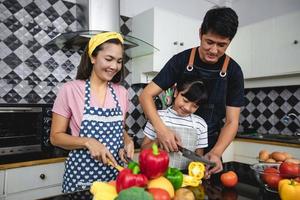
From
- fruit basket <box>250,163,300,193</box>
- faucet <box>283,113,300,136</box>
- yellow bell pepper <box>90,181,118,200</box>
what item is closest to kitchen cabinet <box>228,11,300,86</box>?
faucet <box>283,113,300,136</box>

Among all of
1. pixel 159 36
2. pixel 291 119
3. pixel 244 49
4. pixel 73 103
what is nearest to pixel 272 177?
pixel 73 103

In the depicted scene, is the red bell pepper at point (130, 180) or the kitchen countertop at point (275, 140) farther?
the kitchen countertop at point (275, 140)

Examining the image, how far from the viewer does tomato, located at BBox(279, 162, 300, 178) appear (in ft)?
2.32

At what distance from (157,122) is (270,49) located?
195 cm

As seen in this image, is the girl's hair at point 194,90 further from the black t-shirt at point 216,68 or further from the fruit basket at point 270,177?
the fruit basket at point 270,177

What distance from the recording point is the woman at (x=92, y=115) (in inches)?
40.5

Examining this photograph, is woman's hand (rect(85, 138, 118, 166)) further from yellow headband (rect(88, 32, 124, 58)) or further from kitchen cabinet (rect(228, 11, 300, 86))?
kitchen cabinet (rect(228, 11, 300, 86))

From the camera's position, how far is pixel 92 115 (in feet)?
3.45

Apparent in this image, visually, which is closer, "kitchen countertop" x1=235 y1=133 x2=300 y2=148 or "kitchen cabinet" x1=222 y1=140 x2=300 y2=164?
"kitchen countertop" x1=235 y1=133 x2=300 y2=148

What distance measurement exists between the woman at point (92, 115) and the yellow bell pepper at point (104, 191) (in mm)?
364

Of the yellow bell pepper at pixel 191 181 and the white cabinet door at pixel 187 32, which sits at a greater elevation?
the white cabinet door at pixel 187 32

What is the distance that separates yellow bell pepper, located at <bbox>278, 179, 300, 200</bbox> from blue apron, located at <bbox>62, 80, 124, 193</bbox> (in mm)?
648

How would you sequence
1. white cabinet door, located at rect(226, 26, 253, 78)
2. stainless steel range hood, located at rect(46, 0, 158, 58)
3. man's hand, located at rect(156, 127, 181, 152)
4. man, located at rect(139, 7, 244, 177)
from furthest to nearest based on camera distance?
white cabinet door, located at rect(226, 26, 253, 78), stainless steel range hood, located at rect(46, 0, 158, 58), man, located at rect(139, 7, 244, 177), man's hand, located at rect(156, 127, 181, 152)

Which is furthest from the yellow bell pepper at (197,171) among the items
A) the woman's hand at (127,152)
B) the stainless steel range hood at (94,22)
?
the stainless steel range hood at (94,22)
